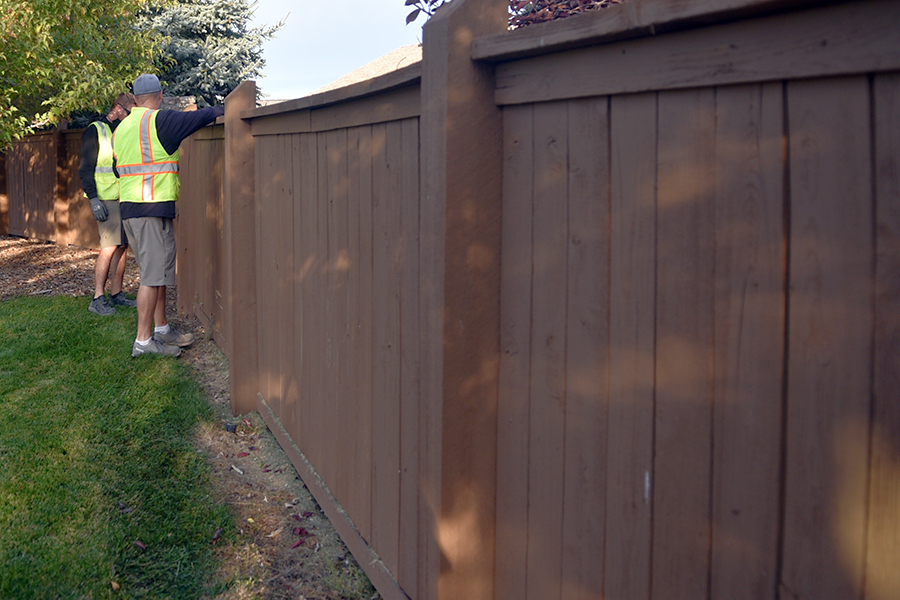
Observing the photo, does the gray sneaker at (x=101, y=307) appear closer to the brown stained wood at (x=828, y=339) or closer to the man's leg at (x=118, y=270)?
the man's leg at (x=118, y=270)

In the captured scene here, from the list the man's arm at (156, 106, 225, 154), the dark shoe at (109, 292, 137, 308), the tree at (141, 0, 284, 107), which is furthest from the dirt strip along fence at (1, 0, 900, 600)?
the tree at (141, 0, 284, 107)

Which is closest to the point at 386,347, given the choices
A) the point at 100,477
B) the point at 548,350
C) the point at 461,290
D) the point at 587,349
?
the point at 461,290

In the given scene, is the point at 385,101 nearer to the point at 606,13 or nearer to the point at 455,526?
the point at 606,13

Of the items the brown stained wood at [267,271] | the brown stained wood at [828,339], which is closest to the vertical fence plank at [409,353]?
the brown stained wood at [828,339]

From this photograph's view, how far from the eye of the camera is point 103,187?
7836mm

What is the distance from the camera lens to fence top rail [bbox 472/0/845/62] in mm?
1362

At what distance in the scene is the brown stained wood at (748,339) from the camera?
1.39 meters

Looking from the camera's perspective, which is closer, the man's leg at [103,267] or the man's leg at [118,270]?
the man's leg at [103,267]

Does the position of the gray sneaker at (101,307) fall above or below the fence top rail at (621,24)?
below

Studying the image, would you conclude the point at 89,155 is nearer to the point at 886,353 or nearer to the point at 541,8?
the point at 541,8

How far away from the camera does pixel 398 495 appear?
273 centimetres

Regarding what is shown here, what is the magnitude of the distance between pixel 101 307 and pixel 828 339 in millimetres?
7708

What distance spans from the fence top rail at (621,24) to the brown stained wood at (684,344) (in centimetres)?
14

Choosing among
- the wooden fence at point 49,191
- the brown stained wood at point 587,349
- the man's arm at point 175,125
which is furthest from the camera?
the wooden fence at point 49,191
